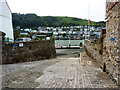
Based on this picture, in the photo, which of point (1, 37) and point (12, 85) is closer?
point (12, 85)

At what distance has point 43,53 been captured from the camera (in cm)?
1723

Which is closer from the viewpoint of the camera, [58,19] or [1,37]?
[1,37]

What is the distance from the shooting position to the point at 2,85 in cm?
473

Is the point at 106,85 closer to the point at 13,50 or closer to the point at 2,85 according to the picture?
the point at 2,85

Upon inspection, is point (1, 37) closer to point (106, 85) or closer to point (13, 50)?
point (13, 50)

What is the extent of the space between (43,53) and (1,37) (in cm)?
812

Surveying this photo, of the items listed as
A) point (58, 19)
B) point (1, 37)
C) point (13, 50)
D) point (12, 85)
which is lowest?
point (12, 85)

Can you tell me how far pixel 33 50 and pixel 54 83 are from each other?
9.90 meters

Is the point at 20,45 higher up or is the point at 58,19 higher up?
A: the point at 58,19

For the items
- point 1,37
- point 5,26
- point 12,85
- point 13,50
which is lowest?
point 12,85

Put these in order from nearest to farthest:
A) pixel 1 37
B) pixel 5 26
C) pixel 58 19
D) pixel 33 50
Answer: pixel 1 37
pixel 33 50
pixel 5 26
pixel 58 19

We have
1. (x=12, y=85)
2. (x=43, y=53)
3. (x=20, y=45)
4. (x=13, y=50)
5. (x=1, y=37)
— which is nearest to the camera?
(x=12, y=85)

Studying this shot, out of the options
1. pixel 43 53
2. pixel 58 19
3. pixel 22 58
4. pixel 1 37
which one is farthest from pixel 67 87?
pixel 58 19

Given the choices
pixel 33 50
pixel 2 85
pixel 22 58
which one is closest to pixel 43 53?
pixel 33 50
